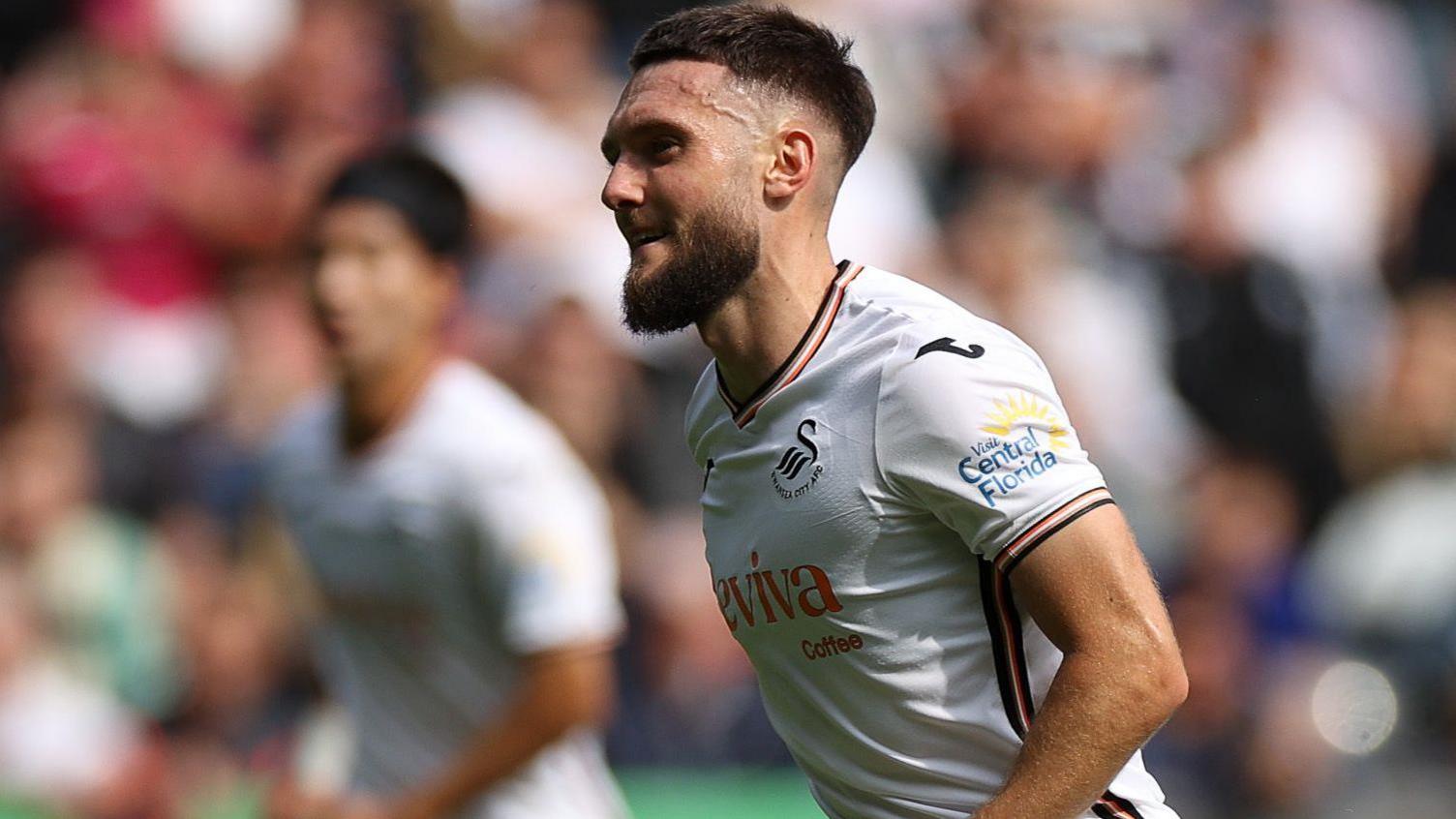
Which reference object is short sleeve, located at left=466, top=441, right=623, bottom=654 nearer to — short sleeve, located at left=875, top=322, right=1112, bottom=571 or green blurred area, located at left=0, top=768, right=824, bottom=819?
short sleeve, located at left=875, top=322, right=1112, bottom=571

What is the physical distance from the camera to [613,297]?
948cm

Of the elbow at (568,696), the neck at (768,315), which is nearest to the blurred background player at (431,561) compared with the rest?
the elbow at (568,696)

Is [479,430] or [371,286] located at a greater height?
[371,286]

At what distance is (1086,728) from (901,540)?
0.49 metres

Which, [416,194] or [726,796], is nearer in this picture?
[416,194]

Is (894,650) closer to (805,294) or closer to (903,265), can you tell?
(805,294)

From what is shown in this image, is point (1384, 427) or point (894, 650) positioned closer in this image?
point (894, 650)

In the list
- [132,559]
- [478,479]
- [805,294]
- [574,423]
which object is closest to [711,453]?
[805,294]

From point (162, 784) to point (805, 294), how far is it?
598 centimetres

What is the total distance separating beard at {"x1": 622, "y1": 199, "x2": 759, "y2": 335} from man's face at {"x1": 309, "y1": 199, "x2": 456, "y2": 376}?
7.98 feet

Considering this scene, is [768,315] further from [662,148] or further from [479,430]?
[479,430]

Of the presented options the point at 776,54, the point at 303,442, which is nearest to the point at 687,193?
the point at 776,54

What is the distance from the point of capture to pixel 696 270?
12.5 ft

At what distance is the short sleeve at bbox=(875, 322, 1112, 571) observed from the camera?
337cm
